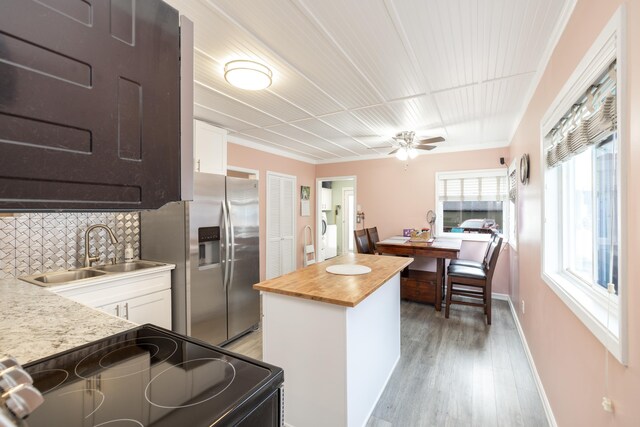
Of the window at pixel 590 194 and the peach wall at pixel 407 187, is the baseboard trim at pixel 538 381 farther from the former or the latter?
the peach wall at pixel 407 187

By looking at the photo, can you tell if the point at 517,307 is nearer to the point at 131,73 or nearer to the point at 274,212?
the point at 274,212

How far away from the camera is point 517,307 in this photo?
3260 mm

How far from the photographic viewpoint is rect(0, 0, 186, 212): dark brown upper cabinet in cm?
34

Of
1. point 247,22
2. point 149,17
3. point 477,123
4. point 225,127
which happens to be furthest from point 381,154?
point 149,17

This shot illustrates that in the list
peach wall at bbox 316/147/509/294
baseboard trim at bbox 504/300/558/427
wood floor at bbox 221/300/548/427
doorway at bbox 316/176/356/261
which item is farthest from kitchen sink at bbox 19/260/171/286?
doorway at bbox 316/176/356/261

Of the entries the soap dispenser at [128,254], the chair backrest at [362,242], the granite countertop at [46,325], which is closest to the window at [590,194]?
the granite countertop at [46,325]

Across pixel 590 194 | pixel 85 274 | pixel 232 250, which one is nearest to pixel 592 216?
pixel 590 194

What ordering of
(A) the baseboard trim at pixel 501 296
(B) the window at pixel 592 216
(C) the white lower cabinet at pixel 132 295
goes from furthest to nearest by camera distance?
(A) the baseboard trim at pixel 501 296
(C) the white lower cabinet at pixel 132 295
(B) the window at pixel 592 216

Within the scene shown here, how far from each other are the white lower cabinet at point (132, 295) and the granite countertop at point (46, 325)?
500mm

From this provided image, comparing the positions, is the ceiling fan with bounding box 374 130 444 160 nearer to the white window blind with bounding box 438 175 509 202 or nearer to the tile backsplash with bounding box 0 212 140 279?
the white window blind with bounding box 438 175 509 202

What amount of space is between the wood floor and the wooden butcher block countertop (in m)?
0.87

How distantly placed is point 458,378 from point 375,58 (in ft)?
8.13

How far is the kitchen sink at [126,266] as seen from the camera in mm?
2442

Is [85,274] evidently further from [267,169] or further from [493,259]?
[493,259]
